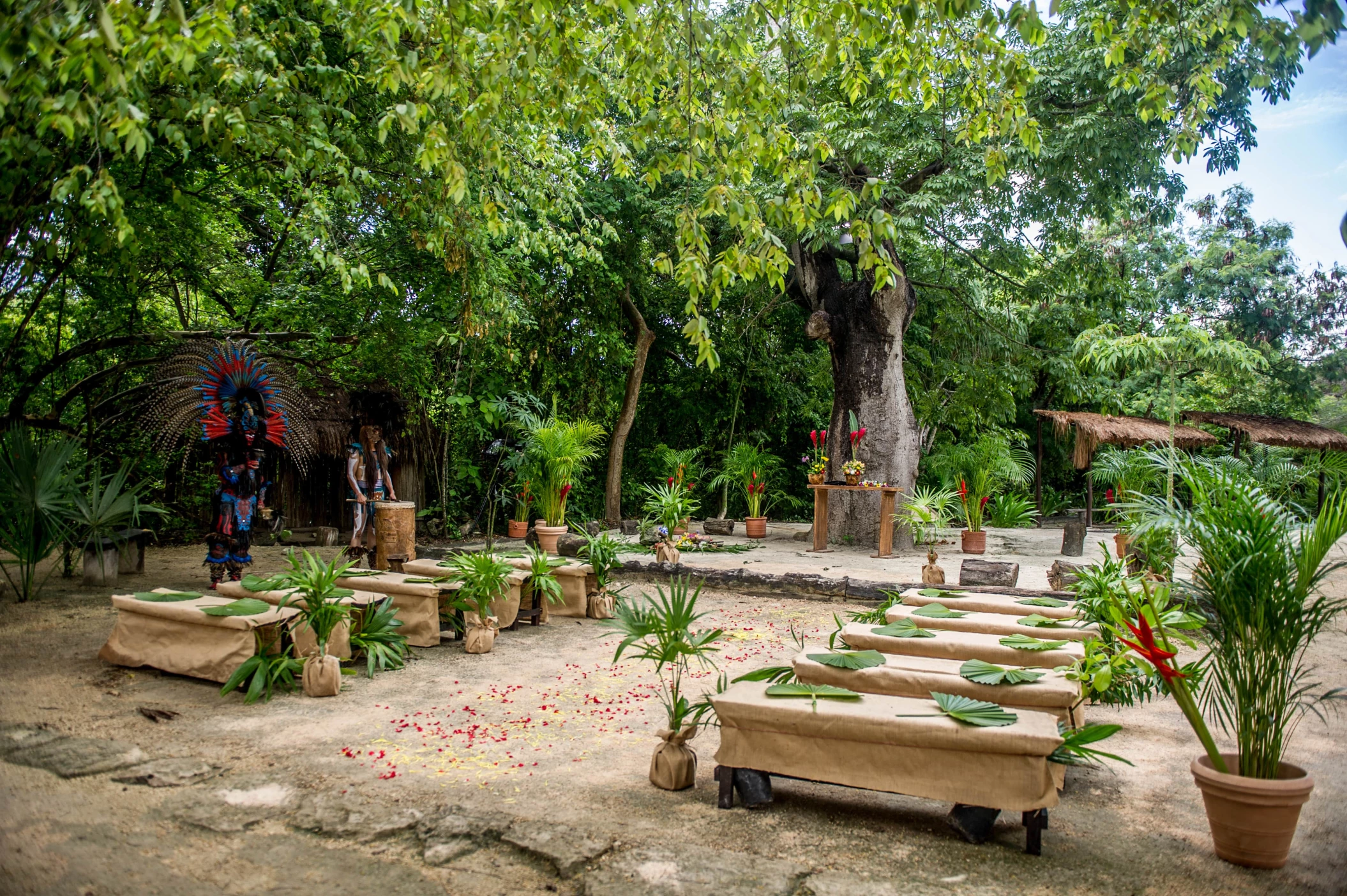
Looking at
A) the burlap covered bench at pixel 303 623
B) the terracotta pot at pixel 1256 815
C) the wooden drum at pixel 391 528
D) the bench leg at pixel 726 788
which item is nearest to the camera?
the terracotta pot at pixel 1256 815

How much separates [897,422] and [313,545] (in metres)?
7.54

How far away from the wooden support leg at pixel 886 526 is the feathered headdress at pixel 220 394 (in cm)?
638

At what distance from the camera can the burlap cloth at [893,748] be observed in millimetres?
2838

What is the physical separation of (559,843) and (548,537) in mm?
7535

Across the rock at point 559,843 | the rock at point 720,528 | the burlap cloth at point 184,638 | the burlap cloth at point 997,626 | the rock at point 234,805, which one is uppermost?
the rock at point 720,528

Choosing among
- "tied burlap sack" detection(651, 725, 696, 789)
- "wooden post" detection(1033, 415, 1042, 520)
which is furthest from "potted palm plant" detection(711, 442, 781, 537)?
"tied burlap sack" detection(651, 725, 696, 789)

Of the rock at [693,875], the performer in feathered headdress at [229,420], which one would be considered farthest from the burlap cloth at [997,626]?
the performer in feathered headdress at [229,420]

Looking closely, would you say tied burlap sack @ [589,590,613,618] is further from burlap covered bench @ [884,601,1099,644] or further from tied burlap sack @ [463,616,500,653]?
burlap covered bench @ [884,601,1099,644]

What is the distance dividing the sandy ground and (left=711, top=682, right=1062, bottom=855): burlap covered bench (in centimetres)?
16

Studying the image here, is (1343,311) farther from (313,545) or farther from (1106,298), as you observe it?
(313,545)

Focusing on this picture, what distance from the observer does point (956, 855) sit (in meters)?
2.84

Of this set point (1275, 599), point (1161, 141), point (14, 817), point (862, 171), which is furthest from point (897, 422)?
point (14, 817)

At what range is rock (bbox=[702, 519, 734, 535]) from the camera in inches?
508

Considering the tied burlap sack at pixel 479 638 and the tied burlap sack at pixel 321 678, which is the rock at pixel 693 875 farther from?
the tied burlap sack at pixel 479 638
